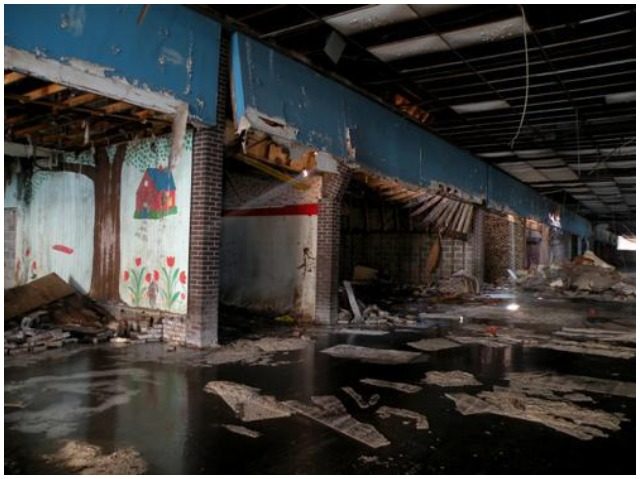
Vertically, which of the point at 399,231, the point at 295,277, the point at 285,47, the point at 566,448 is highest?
the point at 285,47

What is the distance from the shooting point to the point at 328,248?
31.0 ft

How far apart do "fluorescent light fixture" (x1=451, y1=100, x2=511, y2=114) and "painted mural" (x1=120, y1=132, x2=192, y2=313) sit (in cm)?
677

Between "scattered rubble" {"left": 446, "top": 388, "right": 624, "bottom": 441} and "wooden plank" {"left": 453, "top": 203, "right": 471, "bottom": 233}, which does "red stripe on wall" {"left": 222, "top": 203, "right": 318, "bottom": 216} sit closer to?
"scattered rubble" {"left": 446, "top": 388, "right": 624, "bottom": 441}

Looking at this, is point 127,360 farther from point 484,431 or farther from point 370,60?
point 370,60

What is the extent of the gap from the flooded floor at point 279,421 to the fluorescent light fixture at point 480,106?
648cm

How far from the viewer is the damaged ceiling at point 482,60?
22.8 ft

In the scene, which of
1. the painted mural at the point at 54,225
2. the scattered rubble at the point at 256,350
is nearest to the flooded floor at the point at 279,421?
the scattered rubble at the point at 256,350

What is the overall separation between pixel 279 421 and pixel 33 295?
19.8 feet

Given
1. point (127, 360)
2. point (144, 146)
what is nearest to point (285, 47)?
point (144, 146)

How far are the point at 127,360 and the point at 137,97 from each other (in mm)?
3317

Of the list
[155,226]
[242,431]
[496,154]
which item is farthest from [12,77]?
[496,154]

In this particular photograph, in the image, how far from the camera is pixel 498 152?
15750mm

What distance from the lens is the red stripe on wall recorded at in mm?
9883

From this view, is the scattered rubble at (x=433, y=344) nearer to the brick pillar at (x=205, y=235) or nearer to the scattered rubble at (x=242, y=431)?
the brick pillar at (x=205, y=235)
